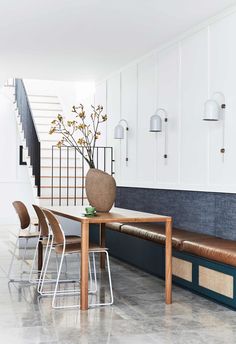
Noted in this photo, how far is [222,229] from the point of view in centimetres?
629

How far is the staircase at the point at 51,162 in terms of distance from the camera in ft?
33.9

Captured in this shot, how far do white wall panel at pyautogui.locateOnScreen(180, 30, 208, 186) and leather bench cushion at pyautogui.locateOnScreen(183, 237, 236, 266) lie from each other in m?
1.09

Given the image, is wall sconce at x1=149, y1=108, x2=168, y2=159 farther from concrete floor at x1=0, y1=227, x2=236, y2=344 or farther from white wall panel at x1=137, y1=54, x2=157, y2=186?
concrete floor at x1=0, y1=227, x2=236, y2=344

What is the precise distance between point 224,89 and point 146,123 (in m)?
2.43

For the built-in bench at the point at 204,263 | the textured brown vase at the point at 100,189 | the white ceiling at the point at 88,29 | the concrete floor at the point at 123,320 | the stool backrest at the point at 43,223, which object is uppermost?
the white ceiling at the point at 88,29

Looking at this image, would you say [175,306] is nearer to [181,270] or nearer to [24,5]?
[181,270]

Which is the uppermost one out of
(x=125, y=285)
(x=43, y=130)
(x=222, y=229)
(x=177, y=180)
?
(x=43, y=130)

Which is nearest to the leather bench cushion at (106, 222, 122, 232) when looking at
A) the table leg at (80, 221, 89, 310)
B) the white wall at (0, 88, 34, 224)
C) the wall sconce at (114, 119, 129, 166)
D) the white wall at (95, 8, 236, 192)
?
the white wall at (95, 8, 236, 192)

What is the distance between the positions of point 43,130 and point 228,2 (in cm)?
749

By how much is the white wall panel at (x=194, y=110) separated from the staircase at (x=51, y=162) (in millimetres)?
3117

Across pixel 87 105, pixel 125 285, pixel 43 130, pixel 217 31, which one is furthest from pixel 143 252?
pixel 43 130

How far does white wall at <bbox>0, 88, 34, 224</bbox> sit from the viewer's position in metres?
13.4

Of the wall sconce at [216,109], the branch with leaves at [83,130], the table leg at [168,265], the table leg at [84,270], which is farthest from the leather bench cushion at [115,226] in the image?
the table leg at [84,270]

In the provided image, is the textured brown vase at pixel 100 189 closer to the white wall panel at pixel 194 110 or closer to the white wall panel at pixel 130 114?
the white wall panel at pixel 194 110
